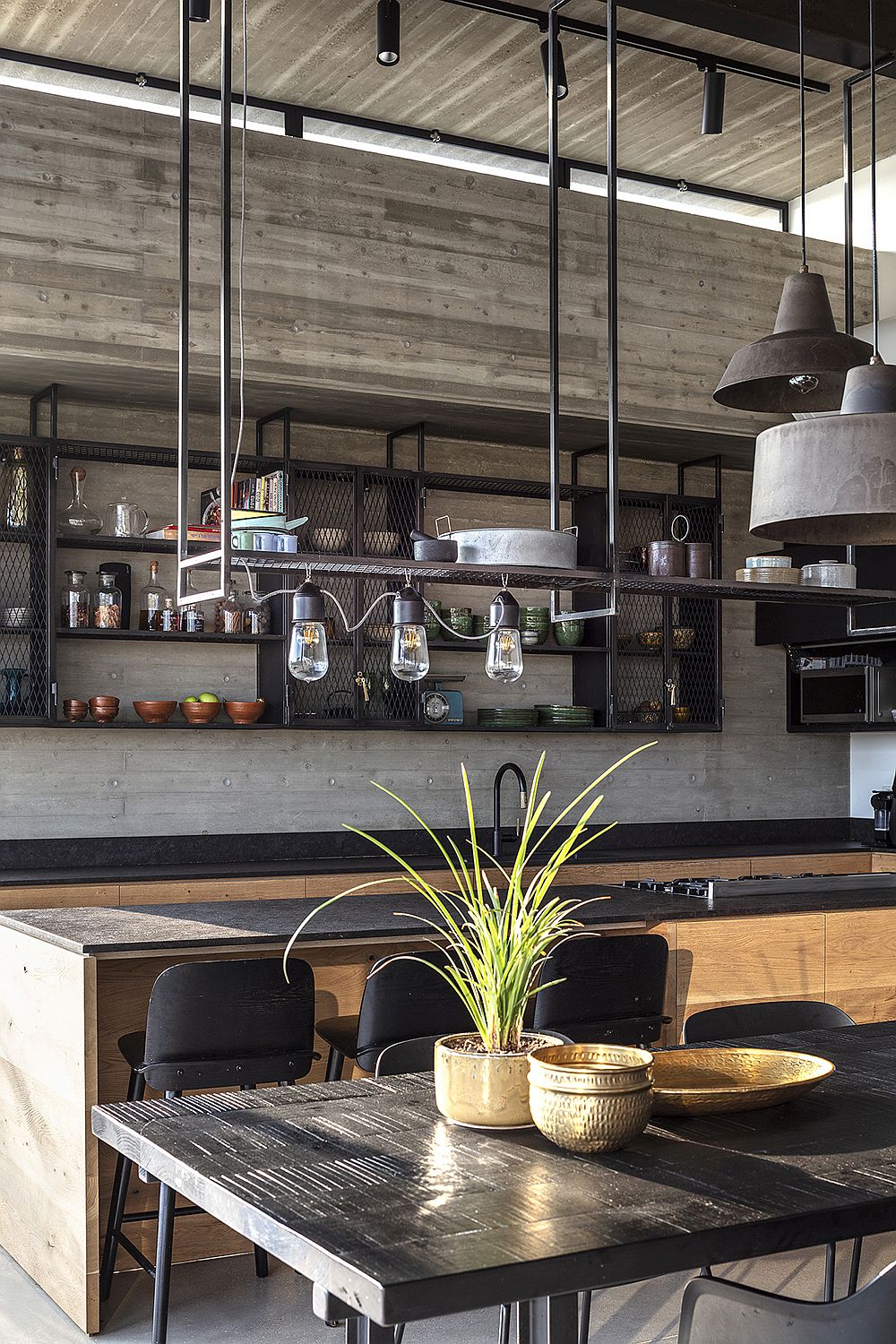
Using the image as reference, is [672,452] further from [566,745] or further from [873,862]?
[873,862]

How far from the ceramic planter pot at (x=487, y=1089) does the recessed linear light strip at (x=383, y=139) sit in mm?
4148

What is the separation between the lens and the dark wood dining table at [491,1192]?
5.02ft

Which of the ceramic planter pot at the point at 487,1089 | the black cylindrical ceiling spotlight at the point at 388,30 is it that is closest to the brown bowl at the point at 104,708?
the black cylindrical ceiling spotlight at the point at 388,30

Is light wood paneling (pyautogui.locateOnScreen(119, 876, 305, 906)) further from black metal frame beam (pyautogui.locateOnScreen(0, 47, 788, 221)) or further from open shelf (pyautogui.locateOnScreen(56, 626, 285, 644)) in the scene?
black metal frame beam (pyautogui.locateOnScreen(0, 47, 788, 221))

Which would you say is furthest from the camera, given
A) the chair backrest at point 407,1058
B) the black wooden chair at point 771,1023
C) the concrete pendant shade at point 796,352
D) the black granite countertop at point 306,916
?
the black granite countertop at point 306,916

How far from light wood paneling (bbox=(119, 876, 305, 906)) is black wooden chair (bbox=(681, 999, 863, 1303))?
8.70 ft

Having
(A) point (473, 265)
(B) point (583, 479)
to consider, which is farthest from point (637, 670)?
(A) point (473, 265)

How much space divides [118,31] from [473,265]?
64.5 inches

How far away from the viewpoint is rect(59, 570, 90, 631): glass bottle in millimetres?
5824

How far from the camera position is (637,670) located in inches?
290

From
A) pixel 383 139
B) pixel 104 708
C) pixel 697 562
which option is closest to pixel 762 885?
pixel 697 562

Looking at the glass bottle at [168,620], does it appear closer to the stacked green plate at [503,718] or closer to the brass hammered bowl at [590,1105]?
the stacked green plate at [503,718]

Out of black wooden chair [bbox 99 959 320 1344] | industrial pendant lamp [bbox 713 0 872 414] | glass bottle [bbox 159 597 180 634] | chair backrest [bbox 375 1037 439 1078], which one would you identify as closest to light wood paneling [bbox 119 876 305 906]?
glass bottle [bbox 159 597 180 634]

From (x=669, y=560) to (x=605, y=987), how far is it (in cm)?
132
